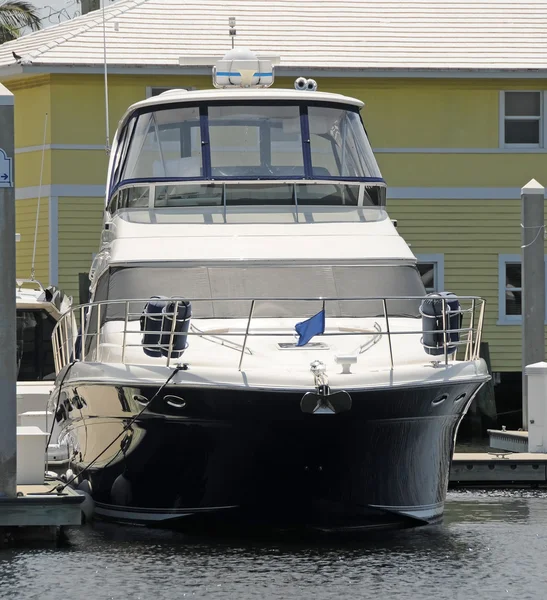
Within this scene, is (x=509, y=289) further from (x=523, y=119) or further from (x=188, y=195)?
(x=188, y=195)

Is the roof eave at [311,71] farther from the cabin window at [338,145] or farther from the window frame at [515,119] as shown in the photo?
the cabin window at [338,145]

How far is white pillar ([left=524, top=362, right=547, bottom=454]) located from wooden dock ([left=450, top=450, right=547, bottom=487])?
0.48 meters

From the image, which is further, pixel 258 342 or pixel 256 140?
pixel 256 140

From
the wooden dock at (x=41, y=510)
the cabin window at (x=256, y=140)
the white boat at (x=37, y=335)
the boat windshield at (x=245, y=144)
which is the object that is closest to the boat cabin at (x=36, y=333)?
the white boat at (x=37, y=335)

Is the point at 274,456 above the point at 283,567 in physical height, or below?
above

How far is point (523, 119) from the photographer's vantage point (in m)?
24.3

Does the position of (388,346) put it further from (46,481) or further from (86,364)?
(46,481)

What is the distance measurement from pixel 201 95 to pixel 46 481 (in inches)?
166

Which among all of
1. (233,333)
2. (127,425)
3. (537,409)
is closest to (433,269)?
(537,409)

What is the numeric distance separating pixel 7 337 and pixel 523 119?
15.3 m

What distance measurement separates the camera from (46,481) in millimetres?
12250

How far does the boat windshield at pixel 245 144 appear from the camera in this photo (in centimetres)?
1402

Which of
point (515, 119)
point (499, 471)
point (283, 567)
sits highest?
point (515, 119)

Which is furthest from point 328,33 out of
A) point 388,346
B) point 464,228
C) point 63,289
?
point 388,346
